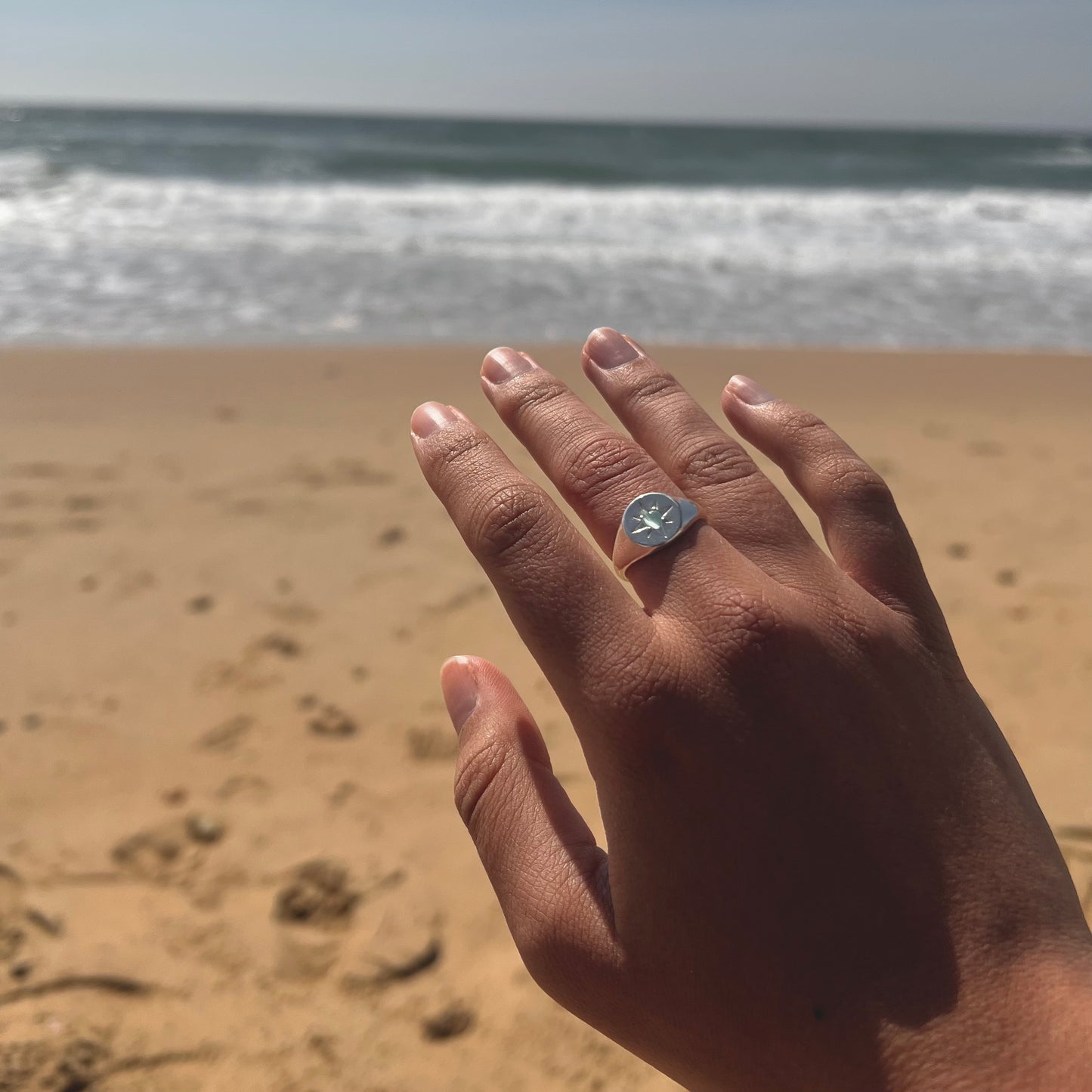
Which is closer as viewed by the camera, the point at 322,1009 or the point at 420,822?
the point at 322,1009

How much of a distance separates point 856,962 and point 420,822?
1.67m

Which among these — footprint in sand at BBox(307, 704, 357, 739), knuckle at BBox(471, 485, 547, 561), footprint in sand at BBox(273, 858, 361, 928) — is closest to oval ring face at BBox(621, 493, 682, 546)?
knuckle at BBox(471, 485, 547, 561)

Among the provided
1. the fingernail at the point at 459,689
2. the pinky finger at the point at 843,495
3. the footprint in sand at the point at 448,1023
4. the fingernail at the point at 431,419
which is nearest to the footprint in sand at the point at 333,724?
the footprint in sand at the point at 448,1023

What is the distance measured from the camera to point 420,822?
247 cm

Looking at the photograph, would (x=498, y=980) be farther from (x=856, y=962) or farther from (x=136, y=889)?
(x=856, y=962)

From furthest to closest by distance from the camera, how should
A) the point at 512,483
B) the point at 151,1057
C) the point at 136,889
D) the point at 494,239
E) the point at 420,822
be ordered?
the point at 494,239, the point at 420,822, the point at 136,889, the point at 151,1057, the point at 512,483

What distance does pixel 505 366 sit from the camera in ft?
4.71

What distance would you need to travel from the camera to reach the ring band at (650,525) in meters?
1.15

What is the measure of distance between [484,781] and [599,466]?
18.2 inches

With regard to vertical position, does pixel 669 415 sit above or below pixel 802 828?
above

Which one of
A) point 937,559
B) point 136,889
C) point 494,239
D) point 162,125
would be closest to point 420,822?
point 136,889

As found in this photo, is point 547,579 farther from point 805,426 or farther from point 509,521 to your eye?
point 805,426

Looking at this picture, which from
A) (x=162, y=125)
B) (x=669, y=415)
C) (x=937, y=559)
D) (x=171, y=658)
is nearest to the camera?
(x=669, y=415)

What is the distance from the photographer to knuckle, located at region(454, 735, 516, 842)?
3.98 feet
